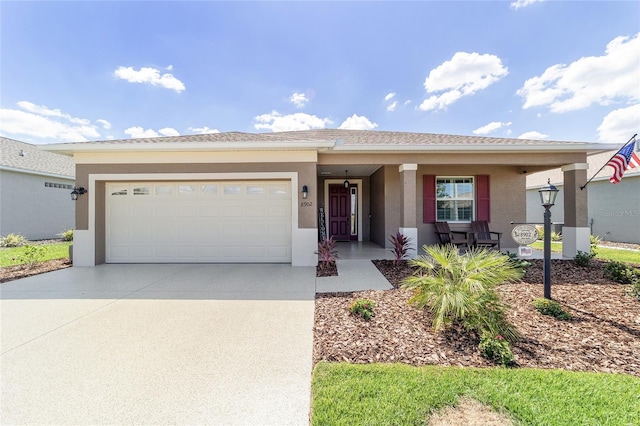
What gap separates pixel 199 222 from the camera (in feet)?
24.5

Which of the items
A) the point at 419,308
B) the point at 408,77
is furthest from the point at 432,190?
the point at 419,308

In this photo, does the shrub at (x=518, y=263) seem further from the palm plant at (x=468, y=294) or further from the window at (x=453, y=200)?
the window at (x=453, y=200)

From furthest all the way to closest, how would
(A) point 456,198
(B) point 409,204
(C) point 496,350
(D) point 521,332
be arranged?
(A) point 456,198
(B) point 409,204
(D) point 521,332
(C) point 496,350

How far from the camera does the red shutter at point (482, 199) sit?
9.28 meters

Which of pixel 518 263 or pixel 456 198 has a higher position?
pixel 456 198

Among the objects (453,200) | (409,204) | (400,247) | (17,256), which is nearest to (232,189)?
(400,247)

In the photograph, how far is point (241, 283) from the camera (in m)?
5.45

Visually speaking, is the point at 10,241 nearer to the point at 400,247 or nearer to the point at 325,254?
the point at 325,254

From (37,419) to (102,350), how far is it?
0.98 meters

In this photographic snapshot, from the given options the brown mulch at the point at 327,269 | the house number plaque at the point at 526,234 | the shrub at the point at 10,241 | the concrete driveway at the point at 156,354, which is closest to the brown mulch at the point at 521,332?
the concrete driveway at the point at 156,354

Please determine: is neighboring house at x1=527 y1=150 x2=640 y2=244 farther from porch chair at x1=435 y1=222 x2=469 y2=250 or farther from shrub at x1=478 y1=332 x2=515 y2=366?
shrub at x1=478 y1=332 x2=515 y2=366

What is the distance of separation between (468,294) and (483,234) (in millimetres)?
6525

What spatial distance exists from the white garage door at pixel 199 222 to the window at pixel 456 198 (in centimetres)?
512

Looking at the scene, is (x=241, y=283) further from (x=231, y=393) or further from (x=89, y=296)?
(x=231, y=393)
